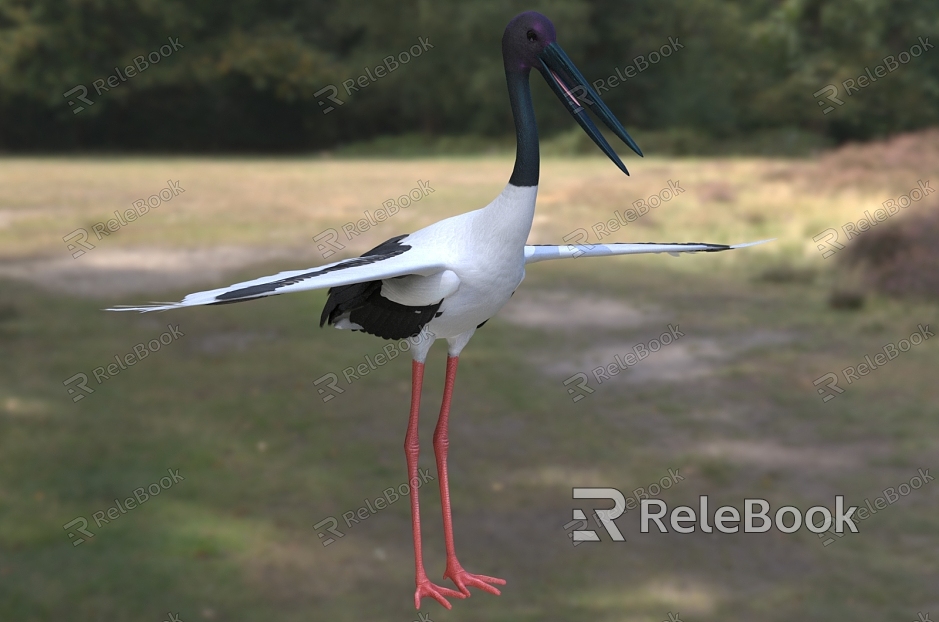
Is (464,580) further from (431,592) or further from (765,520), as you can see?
(765,520)

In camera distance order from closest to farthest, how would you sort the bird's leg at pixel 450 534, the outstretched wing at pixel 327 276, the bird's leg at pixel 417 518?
the outstretched wing at pixel 327 276 → the bird's leg at pixel 417 518 → the bird's leg at pixel 450 534

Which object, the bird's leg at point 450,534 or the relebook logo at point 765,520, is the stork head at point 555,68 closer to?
the bird's leg at point 450,534

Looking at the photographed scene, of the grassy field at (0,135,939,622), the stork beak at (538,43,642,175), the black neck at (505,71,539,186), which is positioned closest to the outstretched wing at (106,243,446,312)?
the black neck at (505,71,539,186)

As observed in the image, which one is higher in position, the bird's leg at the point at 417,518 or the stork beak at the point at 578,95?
the stork beak at the point at 578,95

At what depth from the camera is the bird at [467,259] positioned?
6.34 ft

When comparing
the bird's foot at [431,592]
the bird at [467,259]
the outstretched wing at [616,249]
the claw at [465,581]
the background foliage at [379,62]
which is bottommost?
the background foliage at [379,62]

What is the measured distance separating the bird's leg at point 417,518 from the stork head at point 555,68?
2.35 ft

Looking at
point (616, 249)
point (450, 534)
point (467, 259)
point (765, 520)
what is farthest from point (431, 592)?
point (765, 520)

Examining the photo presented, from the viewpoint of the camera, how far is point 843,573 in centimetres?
962

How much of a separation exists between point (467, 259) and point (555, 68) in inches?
17.6

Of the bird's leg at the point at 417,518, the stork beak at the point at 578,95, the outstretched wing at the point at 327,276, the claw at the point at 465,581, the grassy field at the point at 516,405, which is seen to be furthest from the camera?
the grassy field at the point at 516,405

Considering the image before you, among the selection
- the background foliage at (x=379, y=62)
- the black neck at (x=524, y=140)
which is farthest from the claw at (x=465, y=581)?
the background foliage at (x=379, y=62)

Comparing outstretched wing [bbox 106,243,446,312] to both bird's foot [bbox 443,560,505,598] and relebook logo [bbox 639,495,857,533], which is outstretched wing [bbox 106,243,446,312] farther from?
relebook logo [bbox 639,495,857,533]

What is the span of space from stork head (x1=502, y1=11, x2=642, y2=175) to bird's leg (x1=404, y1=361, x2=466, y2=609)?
72cm
